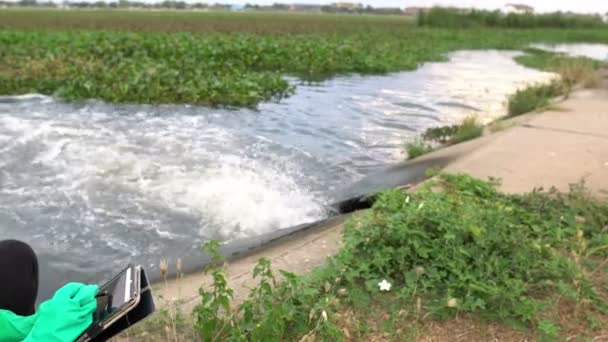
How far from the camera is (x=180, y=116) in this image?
9.50 meters

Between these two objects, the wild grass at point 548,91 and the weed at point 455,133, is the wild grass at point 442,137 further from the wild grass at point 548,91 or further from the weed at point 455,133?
the wild grass at point 548,91

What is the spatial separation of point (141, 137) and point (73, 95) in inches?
135

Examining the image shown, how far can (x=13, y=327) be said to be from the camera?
194 centimetres

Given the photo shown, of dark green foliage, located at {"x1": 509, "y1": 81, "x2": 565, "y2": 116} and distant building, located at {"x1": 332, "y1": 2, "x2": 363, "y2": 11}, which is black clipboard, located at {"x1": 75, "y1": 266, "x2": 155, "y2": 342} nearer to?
dark green foliage, located at {"x1": 509, "y1": 81, "x2": 565, "y2": 116}

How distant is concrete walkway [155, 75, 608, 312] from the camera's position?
353 cm

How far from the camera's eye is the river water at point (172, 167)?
4754mm

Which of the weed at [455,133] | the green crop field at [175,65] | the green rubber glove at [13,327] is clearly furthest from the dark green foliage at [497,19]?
the green rubber glove at [13,327]

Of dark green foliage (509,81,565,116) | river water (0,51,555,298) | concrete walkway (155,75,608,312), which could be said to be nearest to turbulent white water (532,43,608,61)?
dark green foliage (509,81,565,116)

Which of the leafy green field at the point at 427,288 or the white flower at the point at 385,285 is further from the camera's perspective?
the white flower at the point at 385,285

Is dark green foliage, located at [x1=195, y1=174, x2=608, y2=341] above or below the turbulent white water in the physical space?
below

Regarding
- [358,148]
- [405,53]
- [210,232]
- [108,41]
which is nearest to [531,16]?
[405,53]

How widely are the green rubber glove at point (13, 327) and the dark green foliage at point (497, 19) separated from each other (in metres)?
43.1

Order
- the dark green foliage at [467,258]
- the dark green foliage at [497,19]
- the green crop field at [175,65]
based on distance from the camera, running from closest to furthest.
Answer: the dark green foliage at [467,258] < the green crop field at [175,65] < the dark green foliage at [497,19]

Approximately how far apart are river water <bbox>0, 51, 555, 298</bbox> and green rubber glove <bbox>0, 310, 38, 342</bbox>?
2156 millimetres
